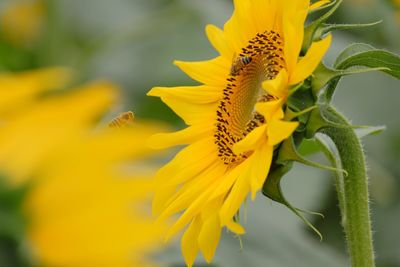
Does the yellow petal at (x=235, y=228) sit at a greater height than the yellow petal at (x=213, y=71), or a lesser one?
lesser

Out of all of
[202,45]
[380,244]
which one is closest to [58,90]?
[202,45]

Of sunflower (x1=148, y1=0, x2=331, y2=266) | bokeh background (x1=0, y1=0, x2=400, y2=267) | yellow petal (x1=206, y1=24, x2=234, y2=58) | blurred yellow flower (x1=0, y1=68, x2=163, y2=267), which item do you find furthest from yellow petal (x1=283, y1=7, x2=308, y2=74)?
blurred yellow flower (x1=0, y1=68, x2=163, y2=267)

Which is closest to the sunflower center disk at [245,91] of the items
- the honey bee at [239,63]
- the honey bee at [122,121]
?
the honey bee at [239,63]

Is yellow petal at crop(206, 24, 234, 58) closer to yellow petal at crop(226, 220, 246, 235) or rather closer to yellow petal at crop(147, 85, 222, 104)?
yellow petal at crop(147, 85, 222, 104)

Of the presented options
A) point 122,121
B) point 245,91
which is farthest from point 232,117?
point 122,121

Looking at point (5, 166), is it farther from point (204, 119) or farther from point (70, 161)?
point (204, 119)

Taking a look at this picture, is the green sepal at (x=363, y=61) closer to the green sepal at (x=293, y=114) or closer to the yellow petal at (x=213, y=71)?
the green sepal at (x=293, y=114)
